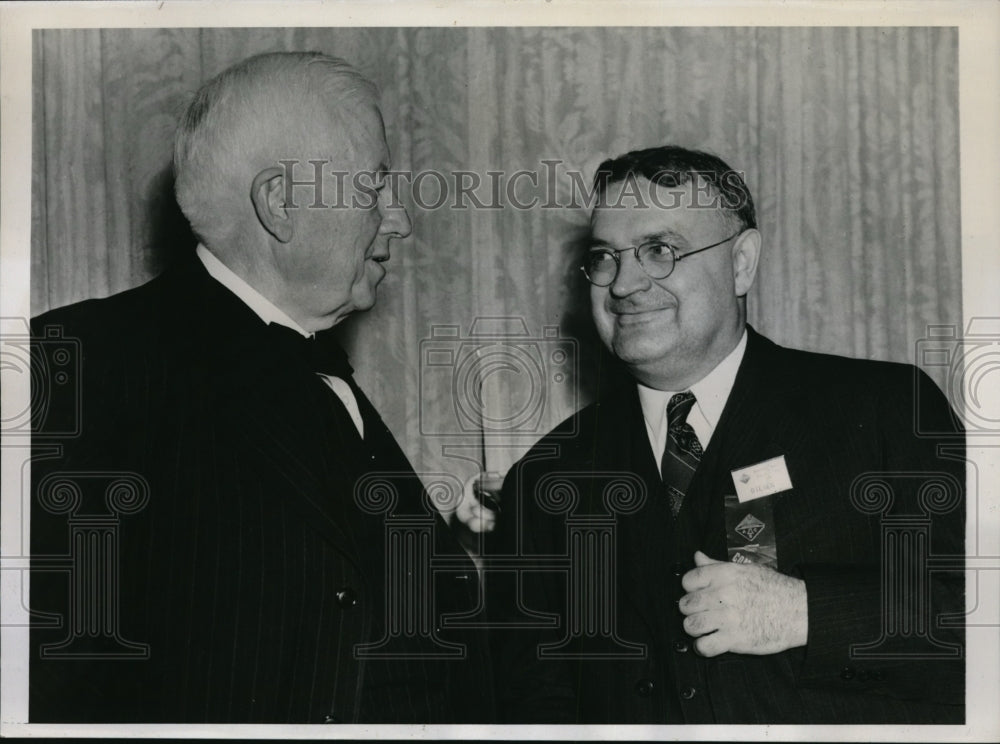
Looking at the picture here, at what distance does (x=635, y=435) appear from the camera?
205cm

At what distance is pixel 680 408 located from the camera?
2.03m

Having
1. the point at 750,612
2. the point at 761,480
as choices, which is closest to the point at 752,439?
the point at 761,480

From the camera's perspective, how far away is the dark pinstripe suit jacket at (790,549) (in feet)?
6.50

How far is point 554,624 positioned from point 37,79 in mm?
1551

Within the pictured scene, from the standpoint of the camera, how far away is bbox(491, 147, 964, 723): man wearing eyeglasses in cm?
198

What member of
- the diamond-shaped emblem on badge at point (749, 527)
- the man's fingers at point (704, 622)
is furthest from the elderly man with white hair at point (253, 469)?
the diamond-shaped emblem on badge at point (749, 527)

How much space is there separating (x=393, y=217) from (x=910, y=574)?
126cm

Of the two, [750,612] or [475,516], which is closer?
[750,612]

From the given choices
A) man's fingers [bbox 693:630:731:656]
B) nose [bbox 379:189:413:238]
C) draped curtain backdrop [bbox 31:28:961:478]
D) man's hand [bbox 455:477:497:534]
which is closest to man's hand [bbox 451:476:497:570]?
man's hand [bbox 455:477:497:534]

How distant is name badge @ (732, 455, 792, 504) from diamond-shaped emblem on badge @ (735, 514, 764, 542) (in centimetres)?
4

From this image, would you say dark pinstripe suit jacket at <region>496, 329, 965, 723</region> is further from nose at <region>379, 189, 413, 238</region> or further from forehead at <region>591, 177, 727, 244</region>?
nose at <region>379, 189, 413, 238</region>

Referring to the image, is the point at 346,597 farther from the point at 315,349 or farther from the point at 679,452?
the point at 679,452

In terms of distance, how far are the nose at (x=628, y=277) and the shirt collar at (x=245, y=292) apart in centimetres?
64

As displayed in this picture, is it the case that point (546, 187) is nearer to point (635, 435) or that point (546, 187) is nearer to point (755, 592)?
point (635, 435)
